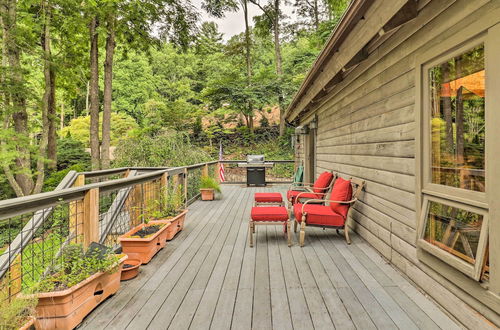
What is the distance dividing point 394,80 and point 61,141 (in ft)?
55.2

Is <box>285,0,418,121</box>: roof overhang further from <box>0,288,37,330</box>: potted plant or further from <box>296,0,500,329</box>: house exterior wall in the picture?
<box>0,288,37,330</box>: potted plant

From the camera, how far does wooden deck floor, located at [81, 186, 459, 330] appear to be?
1.89m

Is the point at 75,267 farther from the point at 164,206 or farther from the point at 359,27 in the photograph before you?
the point at 359,27

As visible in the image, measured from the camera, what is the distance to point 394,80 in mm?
2789

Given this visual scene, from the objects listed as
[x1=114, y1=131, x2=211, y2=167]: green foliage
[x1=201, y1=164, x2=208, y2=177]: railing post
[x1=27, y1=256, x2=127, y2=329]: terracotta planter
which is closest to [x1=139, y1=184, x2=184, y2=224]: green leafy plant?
[x1=27, y1=256, x2=127, y2=329]: terracotta planter

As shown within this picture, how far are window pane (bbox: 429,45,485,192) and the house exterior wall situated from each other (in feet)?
0.56

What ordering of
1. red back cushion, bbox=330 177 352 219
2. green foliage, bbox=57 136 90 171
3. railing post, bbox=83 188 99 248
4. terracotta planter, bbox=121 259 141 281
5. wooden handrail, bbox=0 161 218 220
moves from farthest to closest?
green foliage, bbox=57 136 90 171 → red back cushion, bbox=330 177 352 219 → terracotta planter, bbox=121 259 141 281 → railing post, bbox=83 188 99 248 → wooden handrail, bbox=0 161 218 220

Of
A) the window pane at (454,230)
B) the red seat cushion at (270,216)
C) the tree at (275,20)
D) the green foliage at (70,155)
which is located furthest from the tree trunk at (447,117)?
the green foliage at (70,155)

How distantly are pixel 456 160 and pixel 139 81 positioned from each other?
Answer: 2148cm

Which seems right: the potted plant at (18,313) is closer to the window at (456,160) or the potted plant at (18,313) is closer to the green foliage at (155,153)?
the window at (456,160)

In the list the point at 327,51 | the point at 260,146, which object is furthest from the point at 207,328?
the point at 260,146

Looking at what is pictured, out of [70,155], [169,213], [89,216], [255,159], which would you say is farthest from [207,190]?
[70,155]

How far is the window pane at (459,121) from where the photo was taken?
1.74 metres

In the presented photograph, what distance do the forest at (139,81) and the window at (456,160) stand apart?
22.8 feet
